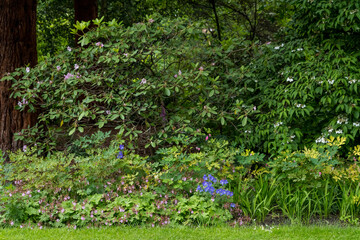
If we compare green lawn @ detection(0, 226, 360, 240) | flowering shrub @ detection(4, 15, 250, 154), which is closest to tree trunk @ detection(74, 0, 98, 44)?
flowering shrub @ detection(4, 15, 250, 154)

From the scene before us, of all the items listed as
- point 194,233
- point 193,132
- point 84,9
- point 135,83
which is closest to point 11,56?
point 135,83

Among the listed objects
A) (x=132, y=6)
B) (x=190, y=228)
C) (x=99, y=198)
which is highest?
(x=132, y=6)

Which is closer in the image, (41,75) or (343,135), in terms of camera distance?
(343,135)

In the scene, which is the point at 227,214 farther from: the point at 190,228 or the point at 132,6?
the point at 132,6

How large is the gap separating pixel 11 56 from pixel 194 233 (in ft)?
12.8

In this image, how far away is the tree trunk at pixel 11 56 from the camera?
5590mm

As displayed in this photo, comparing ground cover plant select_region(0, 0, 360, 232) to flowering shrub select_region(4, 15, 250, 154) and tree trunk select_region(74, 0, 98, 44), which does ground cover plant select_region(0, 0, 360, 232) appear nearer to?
flowering shrub select_region(4, 15, 250, 154)

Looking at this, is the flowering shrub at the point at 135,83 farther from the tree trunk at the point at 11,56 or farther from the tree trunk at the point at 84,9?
the tree trunk at the point at 84,9

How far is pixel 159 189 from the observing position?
4.23 m

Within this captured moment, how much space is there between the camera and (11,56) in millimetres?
5637

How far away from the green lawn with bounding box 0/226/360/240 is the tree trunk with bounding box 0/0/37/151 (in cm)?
219

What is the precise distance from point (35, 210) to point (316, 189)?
306cm

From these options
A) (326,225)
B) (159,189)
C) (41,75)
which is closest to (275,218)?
(326,225)

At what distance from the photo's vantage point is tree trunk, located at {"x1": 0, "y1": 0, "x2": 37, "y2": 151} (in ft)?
18.3
